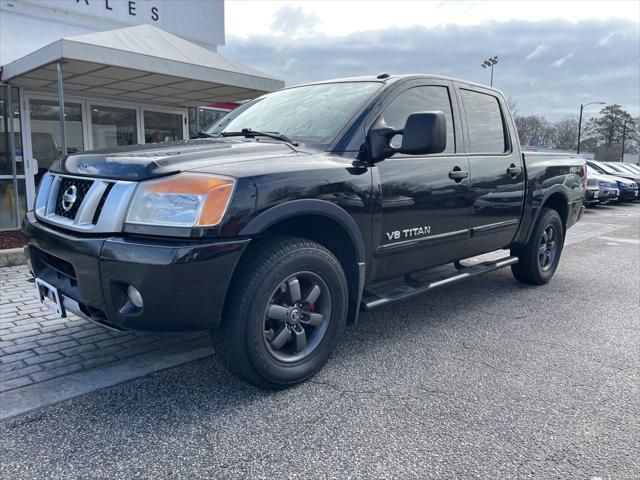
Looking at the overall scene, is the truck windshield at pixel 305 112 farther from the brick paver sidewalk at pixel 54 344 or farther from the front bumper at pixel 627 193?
the front bumper at pixel 627 193

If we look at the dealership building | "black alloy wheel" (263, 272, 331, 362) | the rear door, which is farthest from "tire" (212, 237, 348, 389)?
the dealership building

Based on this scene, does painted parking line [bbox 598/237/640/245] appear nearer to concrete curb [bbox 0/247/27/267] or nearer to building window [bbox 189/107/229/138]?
building window [bbox 189/107/229/138]

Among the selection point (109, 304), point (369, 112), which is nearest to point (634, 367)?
point (369, 112)

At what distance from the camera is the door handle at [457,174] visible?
3.96 meters

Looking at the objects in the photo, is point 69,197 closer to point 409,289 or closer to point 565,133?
point 409,289

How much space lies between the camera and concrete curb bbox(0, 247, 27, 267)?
20.1ft

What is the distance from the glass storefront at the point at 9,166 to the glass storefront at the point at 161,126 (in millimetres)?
2576

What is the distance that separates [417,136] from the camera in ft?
10.4

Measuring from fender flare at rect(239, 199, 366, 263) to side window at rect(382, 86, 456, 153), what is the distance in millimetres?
881

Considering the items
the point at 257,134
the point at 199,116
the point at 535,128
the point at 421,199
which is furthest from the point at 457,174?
the point at 535,128

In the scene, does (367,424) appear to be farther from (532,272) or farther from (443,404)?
(532,272)

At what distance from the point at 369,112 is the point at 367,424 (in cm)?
197

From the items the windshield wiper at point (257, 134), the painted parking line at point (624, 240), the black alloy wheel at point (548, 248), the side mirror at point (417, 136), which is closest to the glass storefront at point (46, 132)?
the windshield wiper at point (257, 134)

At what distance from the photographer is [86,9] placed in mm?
10773
